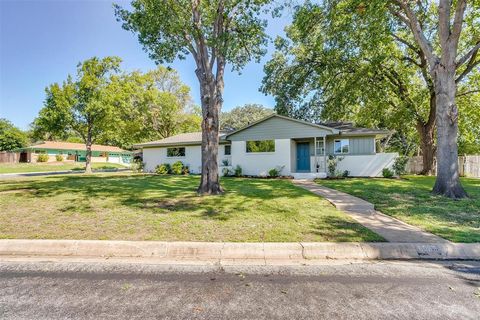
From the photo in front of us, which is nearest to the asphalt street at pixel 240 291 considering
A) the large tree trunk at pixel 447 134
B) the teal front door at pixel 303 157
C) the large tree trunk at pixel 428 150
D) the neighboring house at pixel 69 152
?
the large tree trunk at pixel 447 134

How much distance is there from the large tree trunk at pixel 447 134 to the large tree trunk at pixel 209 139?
304 inches

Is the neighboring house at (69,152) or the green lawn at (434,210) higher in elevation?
the neighboring house at (69,152)

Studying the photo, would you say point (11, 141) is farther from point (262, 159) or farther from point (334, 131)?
point (334, 131)

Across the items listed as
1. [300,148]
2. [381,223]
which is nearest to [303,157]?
[300,148]

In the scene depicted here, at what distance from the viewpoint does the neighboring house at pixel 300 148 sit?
16.5m

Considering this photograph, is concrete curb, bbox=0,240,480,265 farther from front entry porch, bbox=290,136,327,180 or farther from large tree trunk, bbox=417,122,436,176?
large tree trunk, bbox=417,122,436,176

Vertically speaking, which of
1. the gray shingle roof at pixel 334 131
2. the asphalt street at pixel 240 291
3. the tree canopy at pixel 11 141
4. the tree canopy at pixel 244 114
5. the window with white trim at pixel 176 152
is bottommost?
the asphalt street at pixel 240 291

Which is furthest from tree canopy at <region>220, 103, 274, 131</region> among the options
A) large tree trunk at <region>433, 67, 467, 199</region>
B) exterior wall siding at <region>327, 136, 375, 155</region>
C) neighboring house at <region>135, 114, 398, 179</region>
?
→ large tree trunk at <region>433, 67, 467, 199</region>

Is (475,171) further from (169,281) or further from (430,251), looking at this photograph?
(169,281)

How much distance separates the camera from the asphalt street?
2.66 meters

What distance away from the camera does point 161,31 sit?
987cm

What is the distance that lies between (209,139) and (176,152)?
1366 cm

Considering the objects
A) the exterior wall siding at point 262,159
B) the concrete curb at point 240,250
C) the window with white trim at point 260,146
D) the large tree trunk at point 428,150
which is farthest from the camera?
the large tree trunk at point 428,150

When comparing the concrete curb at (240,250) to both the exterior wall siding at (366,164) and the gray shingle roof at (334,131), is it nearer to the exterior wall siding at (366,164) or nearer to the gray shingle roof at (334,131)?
the gray shingle roof at (334,131)
